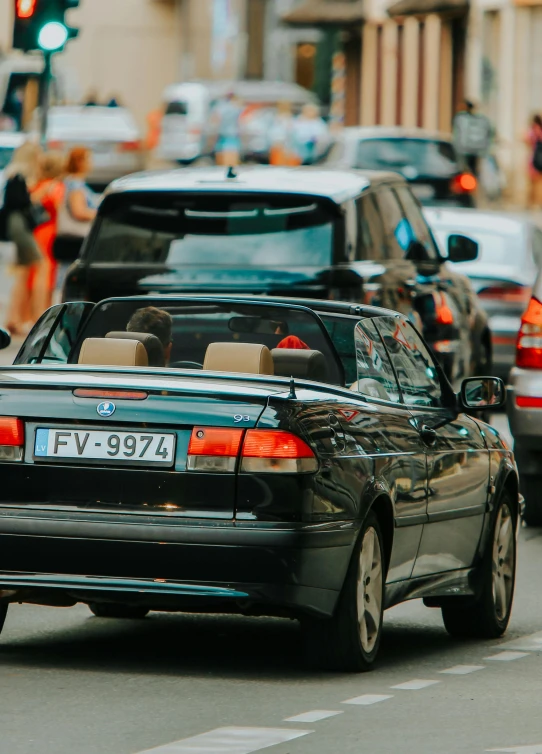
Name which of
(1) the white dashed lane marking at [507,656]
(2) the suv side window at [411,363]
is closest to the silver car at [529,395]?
(2) the suv side window at [411,363]

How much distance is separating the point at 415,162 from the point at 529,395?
19.3 meters

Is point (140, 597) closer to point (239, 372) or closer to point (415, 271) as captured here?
point (239, 372)

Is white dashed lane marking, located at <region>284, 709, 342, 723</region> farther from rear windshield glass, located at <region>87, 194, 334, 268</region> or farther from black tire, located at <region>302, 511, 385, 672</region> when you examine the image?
rear windshield glass, located at <region>87, 194, 334, 268</region>

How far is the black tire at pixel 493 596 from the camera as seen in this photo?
Answer: 8.79 meters

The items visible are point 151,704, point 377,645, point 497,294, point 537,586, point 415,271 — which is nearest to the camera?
point 151,704

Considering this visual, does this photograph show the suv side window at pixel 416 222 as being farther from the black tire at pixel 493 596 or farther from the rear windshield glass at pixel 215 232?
the black tire at pixel 493 596

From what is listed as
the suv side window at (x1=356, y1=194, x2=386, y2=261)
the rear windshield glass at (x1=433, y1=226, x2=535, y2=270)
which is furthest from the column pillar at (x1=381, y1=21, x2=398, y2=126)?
the suv side window at (x1=356, y1=194, x2=386, y2=261)

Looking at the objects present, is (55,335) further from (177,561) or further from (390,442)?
(177,561)

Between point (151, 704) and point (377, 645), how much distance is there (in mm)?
1161

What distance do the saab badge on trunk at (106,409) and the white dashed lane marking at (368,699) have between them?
122 cm

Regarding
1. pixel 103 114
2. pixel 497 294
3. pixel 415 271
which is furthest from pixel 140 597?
pixel 103 114

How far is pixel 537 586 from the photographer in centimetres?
1023

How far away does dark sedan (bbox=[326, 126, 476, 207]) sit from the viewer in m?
30.6

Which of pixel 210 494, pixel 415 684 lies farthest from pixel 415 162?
pixel 210 494
